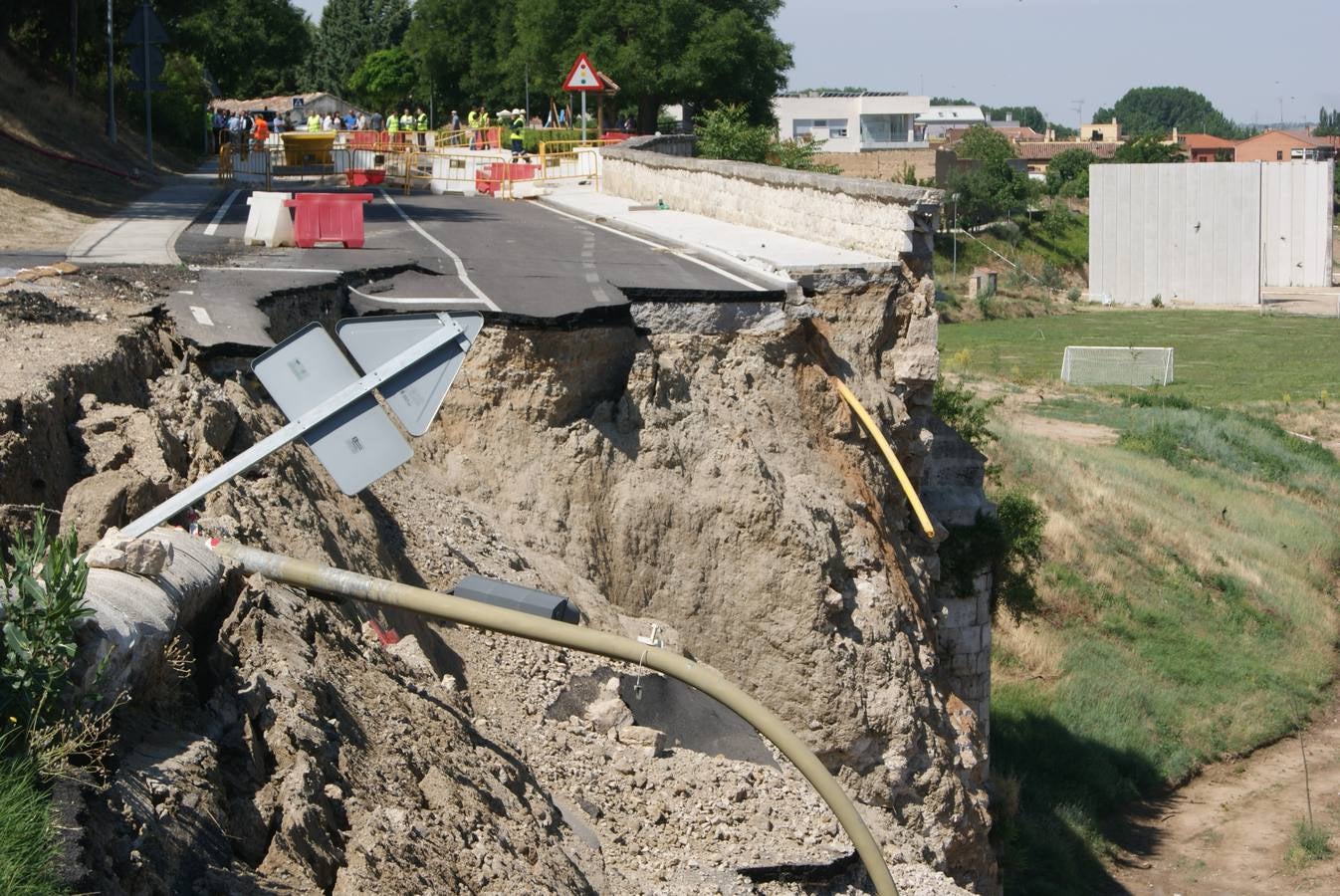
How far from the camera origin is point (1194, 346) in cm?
5841

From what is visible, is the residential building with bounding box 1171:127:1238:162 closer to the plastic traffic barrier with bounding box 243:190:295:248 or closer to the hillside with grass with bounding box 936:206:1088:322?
the hillside with grass with bounding box 936:206:1088:322

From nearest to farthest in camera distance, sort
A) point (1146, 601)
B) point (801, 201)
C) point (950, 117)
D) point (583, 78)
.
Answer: point (801, 201) < point (1146, 601) < point (583, 78) < point (950, 117)

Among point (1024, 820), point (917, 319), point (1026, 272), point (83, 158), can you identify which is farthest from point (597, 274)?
point (1026, 272)

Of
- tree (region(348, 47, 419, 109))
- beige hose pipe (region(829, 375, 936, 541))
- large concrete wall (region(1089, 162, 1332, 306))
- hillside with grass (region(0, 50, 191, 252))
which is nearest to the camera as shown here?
beige hose pipe (region(829, 375, 936, 541))

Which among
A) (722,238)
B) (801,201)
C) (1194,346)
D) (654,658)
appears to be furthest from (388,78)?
(654,658)

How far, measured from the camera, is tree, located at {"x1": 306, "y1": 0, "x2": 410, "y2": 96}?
9838cm

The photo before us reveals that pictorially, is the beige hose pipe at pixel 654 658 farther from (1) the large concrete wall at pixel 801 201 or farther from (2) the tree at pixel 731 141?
(2) the tree at pixel 731 141

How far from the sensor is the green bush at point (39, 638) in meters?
4.39

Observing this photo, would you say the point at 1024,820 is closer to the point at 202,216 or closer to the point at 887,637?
the point at 887,637

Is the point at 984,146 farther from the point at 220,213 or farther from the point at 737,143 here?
the point at 220,213

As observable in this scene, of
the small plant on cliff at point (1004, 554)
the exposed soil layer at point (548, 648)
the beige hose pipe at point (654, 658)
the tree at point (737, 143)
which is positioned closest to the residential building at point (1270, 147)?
the tree at point (737, 143)

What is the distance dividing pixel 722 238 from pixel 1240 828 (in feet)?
39.2

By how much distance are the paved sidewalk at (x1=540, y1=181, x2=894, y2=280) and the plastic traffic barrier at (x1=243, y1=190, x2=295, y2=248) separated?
4426 mm

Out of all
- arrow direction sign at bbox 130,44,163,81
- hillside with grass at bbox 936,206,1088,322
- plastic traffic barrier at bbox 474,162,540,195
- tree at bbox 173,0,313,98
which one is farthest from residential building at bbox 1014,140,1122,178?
arrow direction sign at bbox 130,44,163,81
